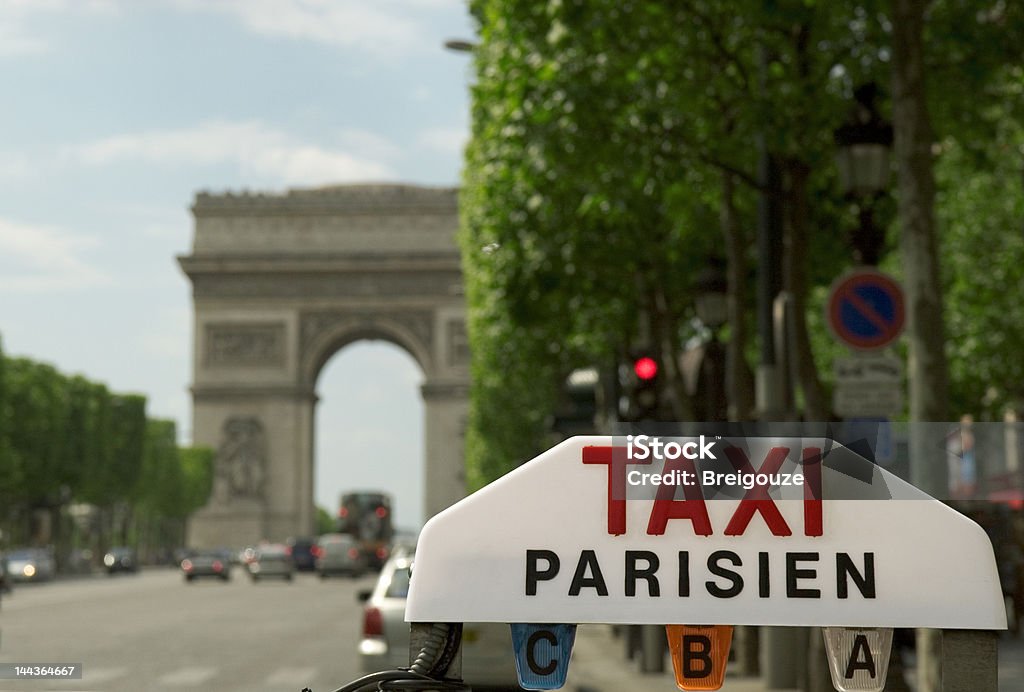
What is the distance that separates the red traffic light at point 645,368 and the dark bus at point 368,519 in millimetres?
61536

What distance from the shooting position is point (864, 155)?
12844 mm

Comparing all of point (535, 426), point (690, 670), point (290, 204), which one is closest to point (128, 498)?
point (290, 204)

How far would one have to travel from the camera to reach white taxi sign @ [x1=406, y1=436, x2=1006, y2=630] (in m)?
2.78

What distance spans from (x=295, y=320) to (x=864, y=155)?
75239 mm

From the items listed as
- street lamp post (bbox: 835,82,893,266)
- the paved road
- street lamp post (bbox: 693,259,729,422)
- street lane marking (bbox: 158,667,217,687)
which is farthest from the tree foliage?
street lane marking (bbox: 158,667,217,687)

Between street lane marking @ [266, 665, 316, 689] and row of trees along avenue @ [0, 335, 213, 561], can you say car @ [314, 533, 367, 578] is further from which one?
street lane marking @ [266, 665, 316, 689]

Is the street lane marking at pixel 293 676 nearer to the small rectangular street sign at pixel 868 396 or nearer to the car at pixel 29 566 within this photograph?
the small rectangular street sign at pixel 868 396

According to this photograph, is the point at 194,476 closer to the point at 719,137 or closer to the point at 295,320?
the point at 295,320

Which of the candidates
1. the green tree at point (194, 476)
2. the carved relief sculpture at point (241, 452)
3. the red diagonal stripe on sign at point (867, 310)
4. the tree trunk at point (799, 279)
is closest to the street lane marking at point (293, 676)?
the tree trunk at point (799, 279)

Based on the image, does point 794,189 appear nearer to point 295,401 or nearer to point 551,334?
point 551,334

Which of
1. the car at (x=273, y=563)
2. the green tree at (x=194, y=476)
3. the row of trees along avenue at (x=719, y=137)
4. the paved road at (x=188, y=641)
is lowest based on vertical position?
the car at (x=273, y=563)

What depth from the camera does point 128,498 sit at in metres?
95.4

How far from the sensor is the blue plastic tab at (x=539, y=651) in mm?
2838

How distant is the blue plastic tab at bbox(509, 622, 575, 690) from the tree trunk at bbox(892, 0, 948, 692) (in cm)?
767
